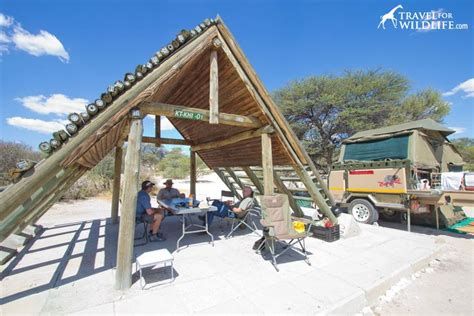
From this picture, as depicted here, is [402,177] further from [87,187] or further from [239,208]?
[87,187]

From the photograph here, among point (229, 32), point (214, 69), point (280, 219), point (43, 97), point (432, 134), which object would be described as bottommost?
point (280, 219)

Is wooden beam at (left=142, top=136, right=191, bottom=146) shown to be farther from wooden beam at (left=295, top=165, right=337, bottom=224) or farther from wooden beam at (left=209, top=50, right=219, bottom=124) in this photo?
wooden beam at (left=295, top=165, right=337, bottom=224)

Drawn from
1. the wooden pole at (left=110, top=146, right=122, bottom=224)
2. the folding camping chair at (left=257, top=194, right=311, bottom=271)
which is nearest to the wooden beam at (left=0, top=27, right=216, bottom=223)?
the folding camping chair at (left=257, top=194, right=311, bottom=271)

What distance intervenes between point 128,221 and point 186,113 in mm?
1926

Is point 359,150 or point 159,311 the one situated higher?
point 359,150

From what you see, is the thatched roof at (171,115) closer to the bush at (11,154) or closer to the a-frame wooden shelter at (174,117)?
the a-frame wooden shelter at (174,117)

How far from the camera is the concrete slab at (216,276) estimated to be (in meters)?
2.55

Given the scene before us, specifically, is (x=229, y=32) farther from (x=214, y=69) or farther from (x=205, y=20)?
(x=214, y=69)

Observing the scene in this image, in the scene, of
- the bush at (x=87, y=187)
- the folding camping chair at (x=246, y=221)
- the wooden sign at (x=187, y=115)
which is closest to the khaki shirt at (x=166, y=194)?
the folding camping chair at (x=246, y=221)

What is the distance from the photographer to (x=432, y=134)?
21.8 ft

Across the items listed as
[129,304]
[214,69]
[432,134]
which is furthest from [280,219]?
[432,134]

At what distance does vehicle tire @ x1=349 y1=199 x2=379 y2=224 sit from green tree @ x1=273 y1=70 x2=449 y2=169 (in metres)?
12.4

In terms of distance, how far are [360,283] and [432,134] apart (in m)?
6.14

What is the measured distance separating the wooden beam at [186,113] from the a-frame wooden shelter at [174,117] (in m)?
0.01
